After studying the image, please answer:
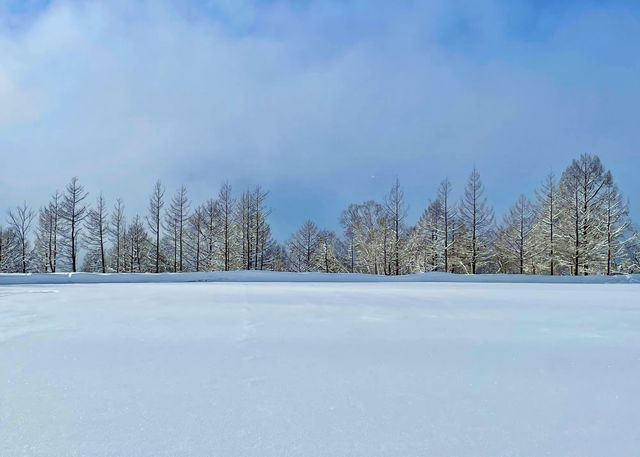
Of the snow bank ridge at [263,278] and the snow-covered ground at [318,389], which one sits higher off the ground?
the snow-covered ground at [318,389]

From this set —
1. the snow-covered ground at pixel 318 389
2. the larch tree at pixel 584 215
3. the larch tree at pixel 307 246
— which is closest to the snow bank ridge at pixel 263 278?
the larch tree at pixel 584 215

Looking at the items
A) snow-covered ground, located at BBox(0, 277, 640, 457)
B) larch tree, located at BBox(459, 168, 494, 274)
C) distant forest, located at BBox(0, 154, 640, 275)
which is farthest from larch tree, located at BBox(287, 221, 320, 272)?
snow-covered ground, located at BBox(0, 277, 640, 457)

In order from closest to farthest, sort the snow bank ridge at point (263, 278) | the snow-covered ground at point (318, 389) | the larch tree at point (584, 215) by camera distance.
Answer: the snow-covered ground at point (318, 389) → the snow bank ridge at point (263, 278) → the larch tree at point (584, 215)

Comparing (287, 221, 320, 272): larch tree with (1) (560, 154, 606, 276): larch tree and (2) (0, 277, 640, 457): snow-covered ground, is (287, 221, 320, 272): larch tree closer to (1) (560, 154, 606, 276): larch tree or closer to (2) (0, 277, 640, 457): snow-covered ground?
(1) (560, 154, 606, 276): larch tree

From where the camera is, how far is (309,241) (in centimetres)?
3275

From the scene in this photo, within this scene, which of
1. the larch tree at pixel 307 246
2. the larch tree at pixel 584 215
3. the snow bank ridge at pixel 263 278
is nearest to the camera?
the snow bank ridge at pixel 263 278

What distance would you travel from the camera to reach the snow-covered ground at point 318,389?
1.65 m

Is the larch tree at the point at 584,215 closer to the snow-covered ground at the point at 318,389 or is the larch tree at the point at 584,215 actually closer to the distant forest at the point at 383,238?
the distant forest at the point at 383,238

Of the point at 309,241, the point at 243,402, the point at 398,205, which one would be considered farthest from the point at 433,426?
the point at 309,241

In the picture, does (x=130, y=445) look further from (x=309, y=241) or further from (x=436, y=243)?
(x=309, y=241)

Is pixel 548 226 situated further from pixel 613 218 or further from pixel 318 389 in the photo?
pixel 318 389

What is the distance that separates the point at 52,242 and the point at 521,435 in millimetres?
31709

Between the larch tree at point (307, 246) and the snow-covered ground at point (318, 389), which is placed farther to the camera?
the larch tree at point (307, 246)

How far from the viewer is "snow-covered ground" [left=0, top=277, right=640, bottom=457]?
165 cm
